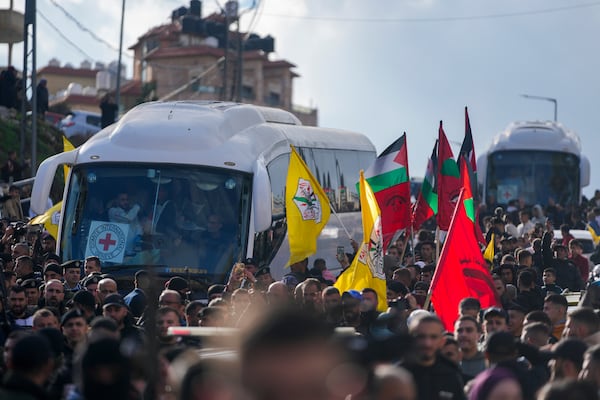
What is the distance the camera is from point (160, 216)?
1812 cm

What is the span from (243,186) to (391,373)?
13.3 meters

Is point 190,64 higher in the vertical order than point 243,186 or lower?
higher

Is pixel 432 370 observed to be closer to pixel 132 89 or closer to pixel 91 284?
pixel 91 284

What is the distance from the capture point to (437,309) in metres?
12.2

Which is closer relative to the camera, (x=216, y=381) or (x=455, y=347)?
(x=216, y=381)

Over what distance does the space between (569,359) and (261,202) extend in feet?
33.4

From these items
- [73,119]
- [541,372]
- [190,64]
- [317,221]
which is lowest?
[541,372]

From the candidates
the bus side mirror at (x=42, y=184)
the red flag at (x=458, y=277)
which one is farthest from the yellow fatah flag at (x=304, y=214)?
the red flag at (x=458, y=277)

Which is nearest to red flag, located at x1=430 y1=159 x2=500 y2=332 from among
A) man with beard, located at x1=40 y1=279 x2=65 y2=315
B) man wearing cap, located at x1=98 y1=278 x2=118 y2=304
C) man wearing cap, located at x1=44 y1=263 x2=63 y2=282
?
man wearing cap, located at x1=98 y1=278 x2=118 y2=304

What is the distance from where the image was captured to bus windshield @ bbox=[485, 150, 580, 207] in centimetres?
3397

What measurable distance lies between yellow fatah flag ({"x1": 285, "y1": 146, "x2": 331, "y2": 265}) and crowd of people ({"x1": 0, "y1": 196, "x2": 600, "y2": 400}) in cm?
36

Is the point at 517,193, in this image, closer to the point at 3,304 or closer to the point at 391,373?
the point at 3,304

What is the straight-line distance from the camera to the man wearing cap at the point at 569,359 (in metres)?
8.12

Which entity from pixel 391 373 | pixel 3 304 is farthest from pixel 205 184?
pixel 391 373
